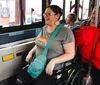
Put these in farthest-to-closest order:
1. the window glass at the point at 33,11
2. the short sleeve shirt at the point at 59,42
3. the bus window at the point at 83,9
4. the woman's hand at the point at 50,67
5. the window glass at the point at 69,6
A: the bus window at the point at 83,9
the window glass at the point at 69,6
the window glass at the point at 33,11
the short sleeve shirt at the point at 59,42
the woman's hand at the point at 50,67

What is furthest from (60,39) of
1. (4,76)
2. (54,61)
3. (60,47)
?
(4,76)

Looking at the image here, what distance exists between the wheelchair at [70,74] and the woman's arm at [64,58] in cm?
10

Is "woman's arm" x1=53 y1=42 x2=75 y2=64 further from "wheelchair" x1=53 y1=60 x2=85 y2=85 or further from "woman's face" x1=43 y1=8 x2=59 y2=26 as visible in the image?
"woman's face" x1=43 y1=8 x2=59 y2=26

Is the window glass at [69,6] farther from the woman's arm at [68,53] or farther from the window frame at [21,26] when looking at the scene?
the woman's arm at [68,53]

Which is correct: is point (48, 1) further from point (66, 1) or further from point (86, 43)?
point (86, 43)

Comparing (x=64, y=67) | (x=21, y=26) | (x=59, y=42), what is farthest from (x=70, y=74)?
(x=21, y=26)

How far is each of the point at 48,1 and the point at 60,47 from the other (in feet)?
4.32

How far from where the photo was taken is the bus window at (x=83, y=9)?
173 inches

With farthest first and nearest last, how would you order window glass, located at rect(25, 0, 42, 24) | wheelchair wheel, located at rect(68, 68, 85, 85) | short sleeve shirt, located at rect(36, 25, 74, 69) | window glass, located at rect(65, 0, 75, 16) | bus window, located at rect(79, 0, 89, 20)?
bus window, located at rect(79, 0, 89, 20) → window glass, located at rect(65, 0, 75, 16) → window glass, located at rect(25, 0, 42, 24) → wheelchair wheel, located at rect(68, 68, 85, 85) → short sleeve shirt, located at rect(36, 25, 74, 69)

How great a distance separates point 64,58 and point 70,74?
0.22 metres

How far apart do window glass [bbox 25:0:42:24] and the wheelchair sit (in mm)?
1094

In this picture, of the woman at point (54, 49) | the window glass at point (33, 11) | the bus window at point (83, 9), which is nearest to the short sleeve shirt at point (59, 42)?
the woman at point (54, 49)

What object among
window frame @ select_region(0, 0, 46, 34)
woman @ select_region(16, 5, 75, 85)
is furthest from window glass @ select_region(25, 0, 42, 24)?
woman @ select_region(16, 5, 75, 85)

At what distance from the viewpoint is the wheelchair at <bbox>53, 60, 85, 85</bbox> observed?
1945 mm
